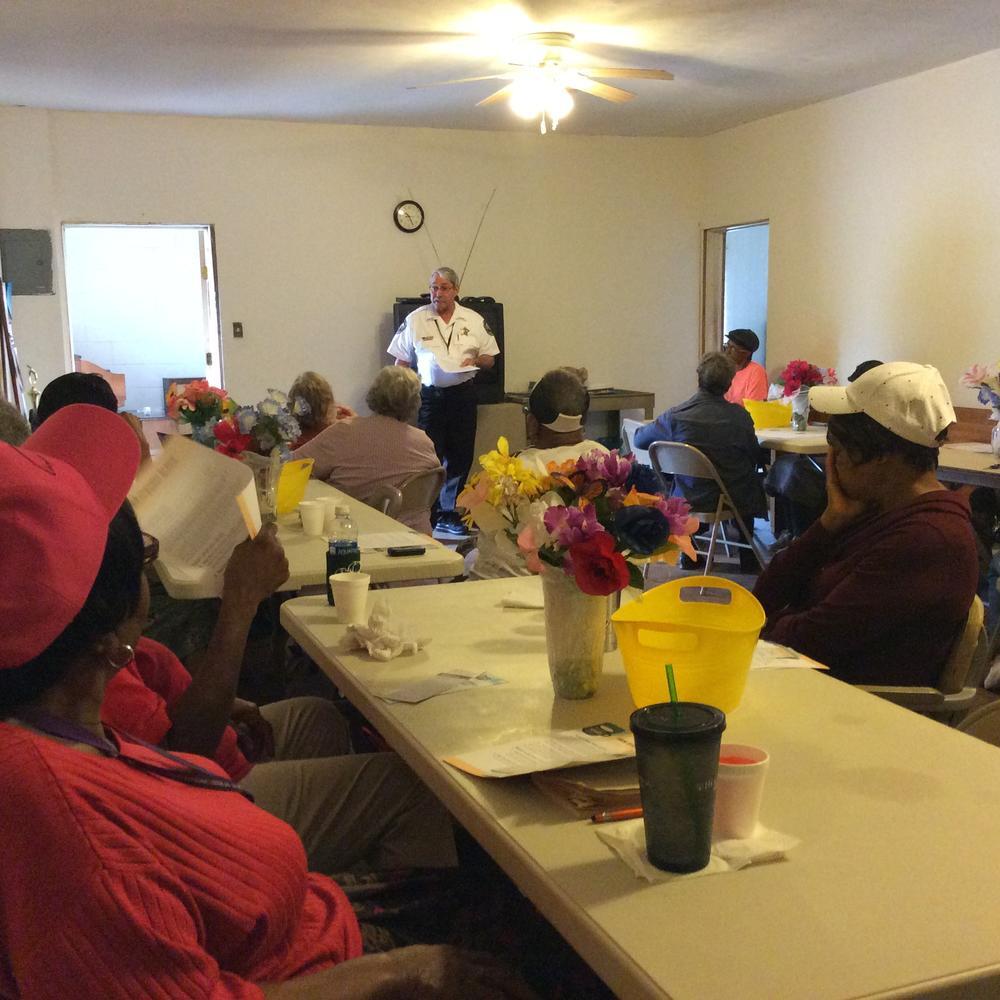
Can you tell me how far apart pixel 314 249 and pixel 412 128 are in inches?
45.3

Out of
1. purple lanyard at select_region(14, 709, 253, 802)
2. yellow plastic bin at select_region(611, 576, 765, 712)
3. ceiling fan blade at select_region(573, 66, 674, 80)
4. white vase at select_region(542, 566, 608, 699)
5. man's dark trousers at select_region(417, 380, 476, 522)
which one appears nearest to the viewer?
purple lanyard at select_region(14, 709, 253, 802)

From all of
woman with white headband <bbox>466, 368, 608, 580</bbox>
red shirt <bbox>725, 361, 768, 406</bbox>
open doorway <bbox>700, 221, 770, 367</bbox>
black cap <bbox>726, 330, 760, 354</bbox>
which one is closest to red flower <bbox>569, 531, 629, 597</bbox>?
woman with white headband <bbox>466, 368, 608, 580</bbox>

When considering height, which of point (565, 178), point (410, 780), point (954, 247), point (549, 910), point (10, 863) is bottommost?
point (410, 780)

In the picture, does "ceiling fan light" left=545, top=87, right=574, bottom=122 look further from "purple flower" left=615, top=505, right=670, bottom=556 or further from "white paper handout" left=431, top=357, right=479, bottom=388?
"purple flower" left=615, top=505, right=670, bottom=556

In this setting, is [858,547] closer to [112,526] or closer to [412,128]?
[112,526]

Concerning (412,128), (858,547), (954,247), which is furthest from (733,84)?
(858,547)

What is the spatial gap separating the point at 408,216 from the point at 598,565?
6956 mm

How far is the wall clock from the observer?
8102mm

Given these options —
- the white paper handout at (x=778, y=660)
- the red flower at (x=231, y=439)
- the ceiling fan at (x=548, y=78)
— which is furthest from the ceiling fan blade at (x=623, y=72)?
the white paper handout at (x=778, y=660)

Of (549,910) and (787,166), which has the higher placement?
(787,166)

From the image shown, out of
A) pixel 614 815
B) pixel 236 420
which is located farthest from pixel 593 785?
pixel 236 420

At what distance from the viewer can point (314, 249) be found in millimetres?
7941

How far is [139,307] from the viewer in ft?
33.2

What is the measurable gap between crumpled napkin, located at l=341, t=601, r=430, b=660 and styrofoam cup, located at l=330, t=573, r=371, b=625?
0.12 m
